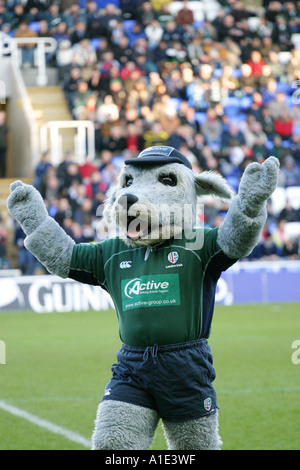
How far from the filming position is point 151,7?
71.1 feet

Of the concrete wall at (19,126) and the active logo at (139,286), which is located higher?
the concrete wall at (19,126)

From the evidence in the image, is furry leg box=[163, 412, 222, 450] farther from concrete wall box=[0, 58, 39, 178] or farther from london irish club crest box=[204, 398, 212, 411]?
concrete wall box=[0, 58, 39, 178]

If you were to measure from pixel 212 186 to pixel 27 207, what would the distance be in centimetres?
86

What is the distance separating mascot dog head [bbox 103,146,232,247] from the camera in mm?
3881

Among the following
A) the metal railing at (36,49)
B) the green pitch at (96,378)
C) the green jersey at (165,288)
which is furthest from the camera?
the metal railing at (36,49)

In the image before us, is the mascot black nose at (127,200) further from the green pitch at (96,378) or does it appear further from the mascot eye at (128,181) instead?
the green pitch at (96,378)

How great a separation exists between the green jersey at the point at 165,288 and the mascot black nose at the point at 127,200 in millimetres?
226

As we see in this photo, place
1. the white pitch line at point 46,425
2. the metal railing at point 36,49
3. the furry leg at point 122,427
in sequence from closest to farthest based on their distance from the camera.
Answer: the furry leg at point 122,427 < the white pitch line at point 46,425 < the metal railing at point 36,49

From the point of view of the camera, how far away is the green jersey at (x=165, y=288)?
3.83 meters

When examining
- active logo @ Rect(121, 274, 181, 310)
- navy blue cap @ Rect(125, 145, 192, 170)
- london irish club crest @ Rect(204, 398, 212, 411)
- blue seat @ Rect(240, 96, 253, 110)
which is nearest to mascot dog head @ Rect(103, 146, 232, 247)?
navy blue cap @ Rect(125, 145, 192, 170)

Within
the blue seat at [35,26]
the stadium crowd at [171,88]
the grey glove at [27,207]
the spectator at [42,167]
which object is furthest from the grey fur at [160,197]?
the blue seat at [35,26]
